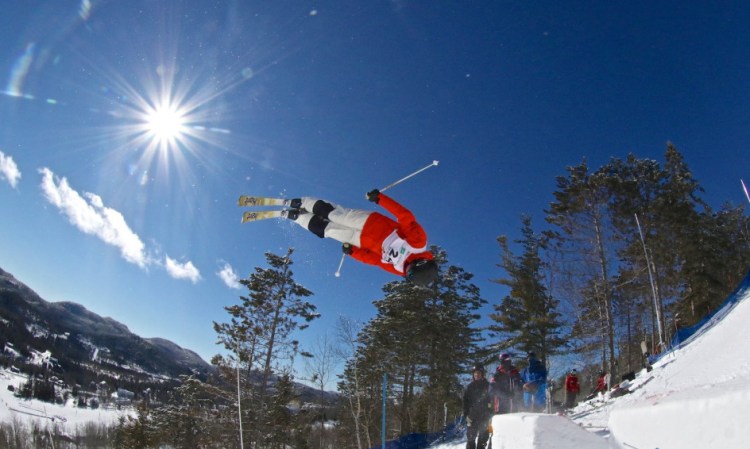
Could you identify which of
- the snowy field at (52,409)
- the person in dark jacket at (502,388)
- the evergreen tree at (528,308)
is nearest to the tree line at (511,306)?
the evergreen tree at (528,308)

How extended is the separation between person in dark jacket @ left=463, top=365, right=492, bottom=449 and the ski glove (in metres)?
3.29

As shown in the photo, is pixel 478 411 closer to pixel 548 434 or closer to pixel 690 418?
pixel 548 434

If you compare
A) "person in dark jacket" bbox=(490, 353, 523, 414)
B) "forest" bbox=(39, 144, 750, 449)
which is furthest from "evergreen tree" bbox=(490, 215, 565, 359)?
"person in dark jacket" bbox=(490, 353, 523, 414)

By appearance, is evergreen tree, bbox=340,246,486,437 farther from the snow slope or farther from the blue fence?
the snow slope

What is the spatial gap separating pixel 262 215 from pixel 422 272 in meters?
3.61

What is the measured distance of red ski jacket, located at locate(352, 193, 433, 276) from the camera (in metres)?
5.97

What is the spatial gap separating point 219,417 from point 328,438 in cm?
2208

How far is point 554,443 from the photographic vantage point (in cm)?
224

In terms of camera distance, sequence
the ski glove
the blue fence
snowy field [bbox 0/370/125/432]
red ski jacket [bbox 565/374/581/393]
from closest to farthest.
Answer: the ski glove
red ski jacket [bbox 565/374/581/393]
the blue fence
snowy field [bbox 0/370/125/432]

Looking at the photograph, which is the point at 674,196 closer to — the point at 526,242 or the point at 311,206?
the point at 526,242

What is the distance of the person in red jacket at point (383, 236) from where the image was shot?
5.93 m

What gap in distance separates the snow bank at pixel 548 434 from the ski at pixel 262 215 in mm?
5338

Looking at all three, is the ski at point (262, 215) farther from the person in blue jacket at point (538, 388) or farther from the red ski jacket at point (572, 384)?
the red ski jacket at point (572, 384)

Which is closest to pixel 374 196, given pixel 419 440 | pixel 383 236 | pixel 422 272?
pixel 383 236
